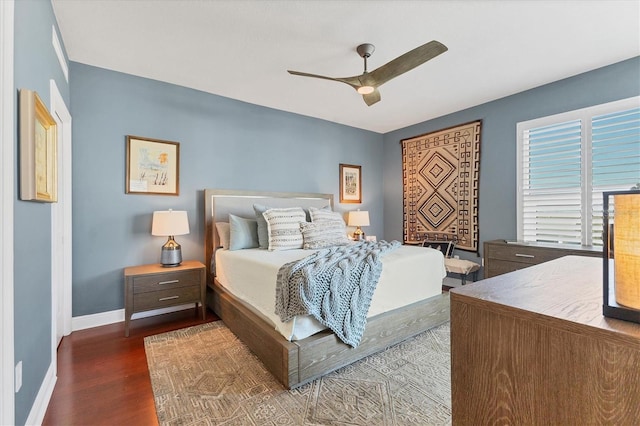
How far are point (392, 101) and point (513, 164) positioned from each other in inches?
69.7


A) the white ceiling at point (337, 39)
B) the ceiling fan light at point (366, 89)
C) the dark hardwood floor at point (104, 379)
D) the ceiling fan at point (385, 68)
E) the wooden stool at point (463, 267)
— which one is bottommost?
the dark hardwood floor at point (104, 379)

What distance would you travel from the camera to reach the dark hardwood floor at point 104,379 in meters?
1.69

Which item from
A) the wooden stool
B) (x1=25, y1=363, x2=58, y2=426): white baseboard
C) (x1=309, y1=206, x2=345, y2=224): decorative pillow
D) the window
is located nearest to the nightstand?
(x1=25, y1=363, x2=58, y2=426): white baseboard

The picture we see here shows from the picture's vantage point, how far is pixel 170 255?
3139 mm

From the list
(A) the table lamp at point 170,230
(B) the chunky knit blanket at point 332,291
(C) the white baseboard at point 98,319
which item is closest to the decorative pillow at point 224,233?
(A) the table lamp at point 170,230

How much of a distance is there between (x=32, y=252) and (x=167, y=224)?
144 centimetres

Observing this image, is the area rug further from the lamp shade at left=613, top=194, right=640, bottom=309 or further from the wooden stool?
the wooden stool

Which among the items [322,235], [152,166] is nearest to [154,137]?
[152,166]

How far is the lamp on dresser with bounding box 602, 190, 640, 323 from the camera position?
2.20 feet

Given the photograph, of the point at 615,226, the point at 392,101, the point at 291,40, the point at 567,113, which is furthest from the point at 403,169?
the point at 615,226

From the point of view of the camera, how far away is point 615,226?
722 millimetres

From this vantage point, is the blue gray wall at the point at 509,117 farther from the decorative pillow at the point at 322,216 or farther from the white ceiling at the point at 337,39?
the decorative pillow at the point at 322,216

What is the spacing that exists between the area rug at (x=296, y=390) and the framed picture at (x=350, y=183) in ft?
9.68

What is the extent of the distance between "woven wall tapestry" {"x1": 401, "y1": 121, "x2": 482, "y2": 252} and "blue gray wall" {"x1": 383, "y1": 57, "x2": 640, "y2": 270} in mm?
115
